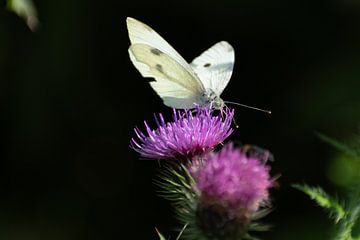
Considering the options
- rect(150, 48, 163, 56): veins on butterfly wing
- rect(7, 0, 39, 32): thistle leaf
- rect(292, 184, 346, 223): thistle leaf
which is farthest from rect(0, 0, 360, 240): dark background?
rect(292, 184, 346, 223): thistle leaf


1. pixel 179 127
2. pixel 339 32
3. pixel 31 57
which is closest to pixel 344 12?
pixel 339 32

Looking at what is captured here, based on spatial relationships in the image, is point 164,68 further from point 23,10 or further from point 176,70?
point 23,10

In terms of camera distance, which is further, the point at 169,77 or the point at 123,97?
the point at 123,97

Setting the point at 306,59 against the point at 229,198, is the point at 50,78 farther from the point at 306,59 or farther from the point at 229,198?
the point at 229,198

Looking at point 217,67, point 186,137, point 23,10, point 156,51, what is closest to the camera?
point 23,10

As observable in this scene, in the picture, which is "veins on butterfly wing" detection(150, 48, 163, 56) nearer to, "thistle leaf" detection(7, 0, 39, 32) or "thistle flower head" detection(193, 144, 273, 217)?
"thistle leaf" detection(7, 0, 39, 32)

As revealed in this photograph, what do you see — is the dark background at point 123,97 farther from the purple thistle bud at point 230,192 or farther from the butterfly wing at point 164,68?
the purple thistle bud at point 230,192

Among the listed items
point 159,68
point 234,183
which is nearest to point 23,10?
point 159,68
